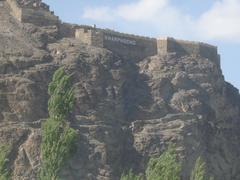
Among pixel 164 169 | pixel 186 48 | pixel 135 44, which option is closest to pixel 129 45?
pixel 135 44

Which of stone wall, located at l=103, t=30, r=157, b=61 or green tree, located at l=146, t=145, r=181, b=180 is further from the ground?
stone wall, located at l=103, t=30, r=157, b=61

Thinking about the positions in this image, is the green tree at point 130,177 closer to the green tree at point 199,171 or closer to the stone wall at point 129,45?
the green tree at point 199,171

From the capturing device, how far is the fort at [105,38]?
97125mm

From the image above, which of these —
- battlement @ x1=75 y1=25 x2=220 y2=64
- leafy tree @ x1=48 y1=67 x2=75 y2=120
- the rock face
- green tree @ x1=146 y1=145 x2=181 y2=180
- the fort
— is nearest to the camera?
leafy tree @ x1=48 y1=67 x2=75 y2=120

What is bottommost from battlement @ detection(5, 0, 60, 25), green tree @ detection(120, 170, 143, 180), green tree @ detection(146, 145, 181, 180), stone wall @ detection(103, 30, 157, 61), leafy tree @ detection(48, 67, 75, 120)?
green tree @ detection(120, 170, 143, 180)

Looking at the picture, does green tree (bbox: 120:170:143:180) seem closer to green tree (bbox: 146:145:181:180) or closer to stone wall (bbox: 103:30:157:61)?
green tree (bbox: 146:145:181:180)

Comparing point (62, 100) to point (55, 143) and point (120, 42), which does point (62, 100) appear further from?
point (120, 42)

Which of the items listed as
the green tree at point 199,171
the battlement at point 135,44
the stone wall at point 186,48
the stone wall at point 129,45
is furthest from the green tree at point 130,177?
the stone wall at point 186,48

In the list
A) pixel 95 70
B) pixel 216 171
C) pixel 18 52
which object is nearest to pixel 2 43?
pixel 18 52

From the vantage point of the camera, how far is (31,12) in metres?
97.0

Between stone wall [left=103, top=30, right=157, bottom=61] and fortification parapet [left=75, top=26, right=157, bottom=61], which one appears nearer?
fortification parapet [left=75, top=26, right=157, bottom=61]

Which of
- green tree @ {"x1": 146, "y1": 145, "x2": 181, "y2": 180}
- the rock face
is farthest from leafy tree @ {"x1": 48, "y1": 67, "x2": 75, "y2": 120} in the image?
green tree @ {"x1": 146, "y1": 145, "x2": 181, "y2": 180}

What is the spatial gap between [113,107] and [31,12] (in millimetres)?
12959

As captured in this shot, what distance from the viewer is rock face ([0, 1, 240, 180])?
3474 inches
